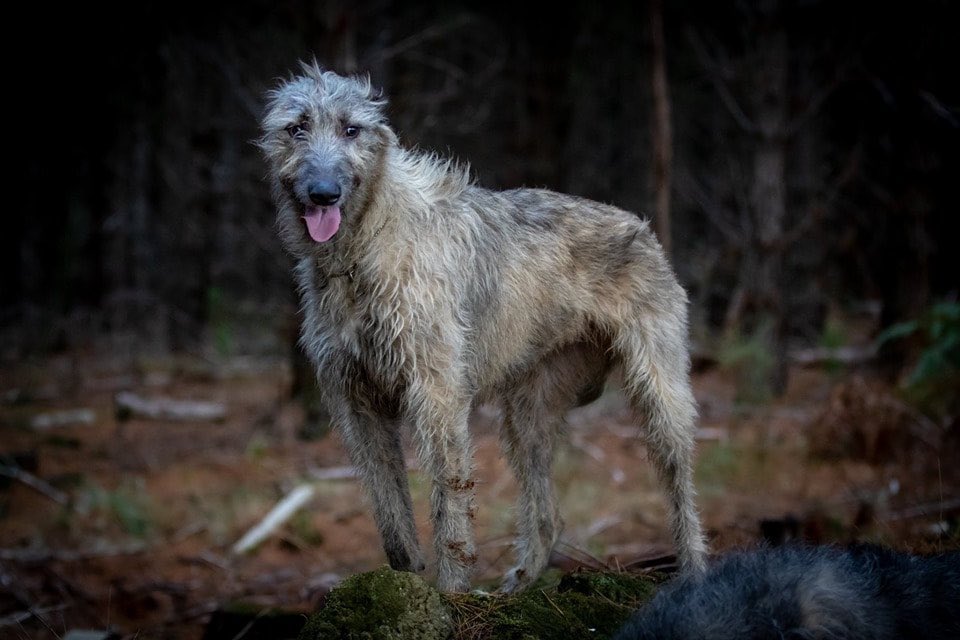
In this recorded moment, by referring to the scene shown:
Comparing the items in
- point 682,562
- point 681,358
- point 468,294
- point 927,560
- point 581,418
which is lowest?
point 581,418

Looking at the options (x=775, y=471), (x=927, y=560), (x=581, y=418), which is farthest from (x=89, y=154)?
(x=927, y=560)

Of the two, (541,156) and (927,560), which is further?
(541,156)

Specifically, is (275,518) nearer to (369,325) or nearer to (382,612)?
(369,325)

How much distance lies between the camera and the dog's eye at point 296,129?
4.21 meters

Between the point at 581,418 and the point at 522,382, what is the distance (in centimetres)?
652

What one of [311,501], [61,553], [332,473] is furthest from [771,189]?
[61,553]

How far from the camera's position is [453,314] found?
4363 millimetres

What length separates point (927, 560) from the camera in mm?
3463

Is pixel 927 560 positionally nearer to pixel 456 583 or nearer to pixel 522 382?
pixel 456 583

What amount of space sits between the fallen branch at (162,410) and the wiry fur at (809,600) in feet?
30.9

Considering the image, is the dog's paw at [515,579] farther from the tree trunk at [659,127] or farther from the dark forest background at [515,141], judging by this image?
the tree trunk at [659,127]

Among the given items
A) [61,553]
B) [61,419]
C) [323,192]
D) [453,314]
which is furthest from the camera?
[61,419]

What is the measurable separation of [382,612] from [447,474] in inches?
39.9

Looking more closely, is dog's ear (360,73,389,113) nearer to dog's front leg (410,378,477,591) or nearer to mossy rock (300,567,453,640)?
dog's front leg (410,378,477,591)
